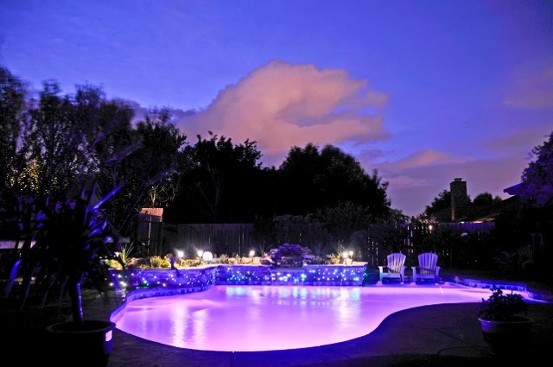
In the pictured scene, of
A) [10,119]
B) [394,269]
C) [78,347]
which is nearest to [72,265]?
[78,347]

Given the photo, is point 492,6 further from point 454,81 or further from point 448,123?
point 448,123

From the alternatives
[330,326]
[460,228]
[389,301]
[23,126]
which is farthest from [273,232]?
[330,326]

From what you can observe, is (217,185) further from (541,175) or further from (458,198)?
(541,175)

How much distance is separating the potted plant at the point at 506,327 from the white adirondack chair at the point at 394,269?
31.0ft

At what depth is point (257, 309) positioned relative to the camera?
33.1 feet

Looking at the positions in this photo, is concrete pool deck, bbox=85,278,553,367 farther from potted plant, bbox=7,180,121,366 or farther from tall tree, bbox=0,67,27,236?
tall tree, bbox=0,67,27,236

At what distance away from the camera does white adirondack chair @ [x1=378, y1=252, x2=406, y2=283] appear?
14.3m

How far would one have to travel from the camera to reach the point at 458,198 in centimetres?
2786

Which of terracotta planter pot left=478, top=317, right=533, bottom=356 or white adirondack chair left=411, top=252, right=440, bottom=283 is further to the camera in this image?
white adirondack chair left=411, top=252, right=440, bottom=283

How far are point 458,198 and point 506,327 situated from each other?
2448 cm

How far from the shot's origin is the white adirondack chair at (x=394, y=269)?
14.3 m

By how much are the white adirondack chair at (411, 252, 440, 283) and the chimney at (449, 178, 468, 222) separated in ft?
44.7

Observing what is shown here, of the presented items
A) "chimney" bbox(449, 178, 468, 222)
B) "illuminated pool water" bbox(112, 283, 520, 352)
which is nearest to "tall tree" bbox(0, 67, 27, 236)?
"illuminated pool water" bbox(112, 283, 520, 352)

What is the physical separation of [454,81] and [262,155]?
59.4 ft
